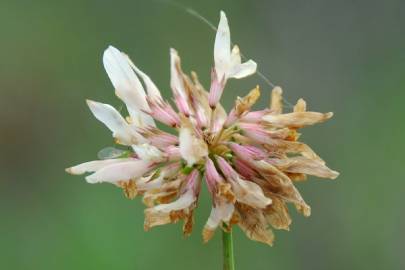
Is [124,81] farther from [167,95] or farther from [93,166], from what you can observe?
[167,95]

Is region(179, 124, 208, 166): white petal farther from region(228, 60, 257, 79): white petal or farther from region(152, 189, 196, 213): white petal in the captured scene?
region(228, 60, 257, 79): white petal

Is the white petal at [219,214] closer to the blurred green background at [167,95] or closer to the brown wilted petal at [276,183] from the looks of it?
the brown wilted petal at [276,183]

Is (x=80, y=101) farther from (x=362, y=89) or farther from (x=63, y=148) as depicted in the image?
(x=362, y=89)

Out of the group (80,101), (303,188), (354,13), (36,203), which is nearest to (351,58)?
(354,13)

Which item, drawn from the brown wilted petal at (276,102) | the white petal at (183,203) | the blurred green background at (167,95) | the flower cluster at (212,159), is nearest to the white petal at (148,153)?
the flower cluster at (212,159)

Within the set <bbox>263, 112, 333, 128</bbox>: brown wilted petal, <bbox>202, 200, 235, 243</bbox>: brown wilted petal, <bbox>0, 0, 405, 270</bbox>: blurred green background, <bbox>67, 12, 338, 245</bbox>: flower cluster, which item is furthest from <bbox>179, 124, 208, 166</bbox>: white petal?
Answer: <bbox>0, 0, 405, 270</bbox>: blurred green background

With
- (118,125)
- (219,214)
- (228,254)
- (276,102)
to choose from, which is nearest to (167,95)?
(276,102)
